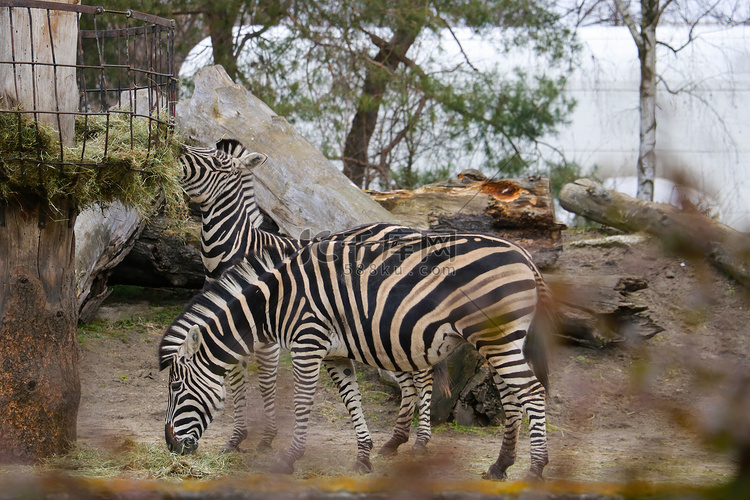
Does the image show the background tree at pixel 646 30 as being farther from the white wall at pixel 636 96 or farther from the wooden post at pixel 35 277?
the wooden post at pixel 35 277

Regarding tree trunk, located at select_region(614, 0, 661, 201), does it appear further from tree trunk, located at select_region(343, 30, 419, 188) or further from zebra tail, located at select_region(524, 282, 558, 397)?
zebra tail, located at select_region(524, 282, 558, 397)

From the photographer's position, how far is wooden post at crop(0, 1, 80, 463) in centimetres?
376

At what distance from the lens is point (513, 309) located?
4.20 metres

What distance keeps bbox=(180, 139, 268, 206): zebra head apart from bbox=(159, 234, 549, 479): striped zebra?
147cm

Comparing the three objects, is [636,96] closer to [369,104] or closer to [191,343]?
[369,104]

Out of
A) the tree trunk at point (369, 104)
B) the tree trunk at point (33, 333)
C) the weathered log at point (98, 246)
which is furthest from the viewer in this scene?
the tree trunk at point (369, 104)

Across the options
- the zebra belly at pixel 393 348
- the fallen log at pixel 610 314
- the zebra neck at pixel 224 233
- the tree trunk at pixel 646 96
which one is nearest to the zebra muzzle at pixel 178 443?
the zebra belly at pixel 393 348

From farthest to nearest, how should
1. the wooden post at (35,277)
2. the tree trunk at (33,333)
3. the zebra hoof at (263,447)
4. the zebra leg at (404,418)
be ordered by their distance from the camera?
the zebra leg at (404,418)
the zebra hoof at (263,447)
the tree trunk at (33,333)
the wooden post at (35,277)

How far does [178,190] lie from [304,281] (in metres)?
0.99

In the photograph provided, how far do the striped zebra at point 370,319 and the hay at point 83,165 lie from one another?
903 millimetres

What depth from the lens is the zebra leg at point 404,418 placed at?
16.9 ft

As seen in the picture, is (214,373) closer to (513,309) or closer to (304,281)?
(304,281)

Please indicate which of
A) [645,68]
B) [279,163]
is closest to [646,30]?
[645,68]

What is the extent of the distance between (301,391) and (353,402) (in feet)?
1.52
